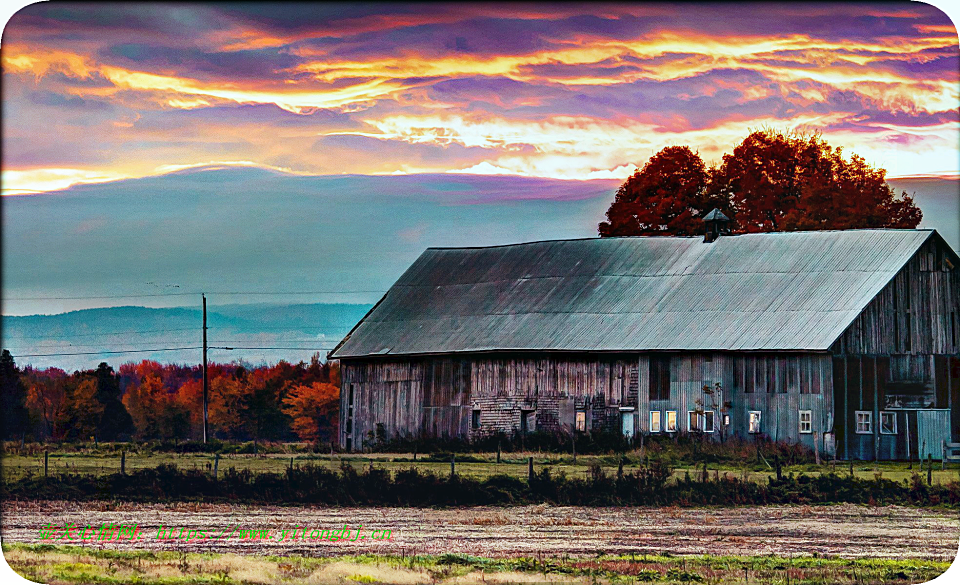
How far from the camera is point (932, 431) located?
129 ft

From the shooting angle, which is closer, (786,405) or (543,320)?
(786,405)

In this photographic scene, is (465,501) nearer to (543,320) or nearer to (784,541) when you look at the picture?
(784,541)

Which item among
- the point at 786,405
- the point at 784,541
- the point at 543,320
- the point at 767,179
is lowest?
the point at 784,541

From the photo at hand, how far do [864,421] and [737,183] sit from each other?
23679 mm

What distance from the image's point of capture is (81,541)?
22797 millimetres

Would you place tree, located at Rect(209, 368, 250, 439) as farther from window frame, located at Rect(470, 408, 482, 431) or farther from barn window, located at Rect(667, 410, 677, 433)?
barn window, located at Rect(667, 410, 677, 433)

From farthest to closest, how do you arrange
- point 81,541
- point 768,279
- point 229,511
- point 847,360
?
1. point 768,279
2. point 847,360
3. point 229,511
4. point 81,541

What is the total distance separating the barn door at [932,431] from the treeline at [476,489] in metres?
8.85

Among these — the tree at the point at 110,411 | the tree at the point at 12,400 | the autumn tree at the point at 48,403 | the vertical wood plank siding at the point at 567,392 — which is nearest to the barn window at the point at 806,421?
the vertical wood plank siding at the point at 567,392

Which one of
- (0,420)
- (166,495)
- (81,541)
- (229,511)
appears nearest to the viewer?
(81,541)

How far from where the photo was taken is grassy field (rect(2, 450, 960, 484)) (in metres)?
33.7

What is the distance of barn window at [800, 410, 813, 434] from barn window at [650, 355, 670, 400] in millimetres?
4140

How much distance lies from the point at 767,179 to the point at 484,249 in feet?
50.8

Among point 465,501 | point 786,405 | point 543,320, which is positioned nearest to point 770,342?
point 786,405
